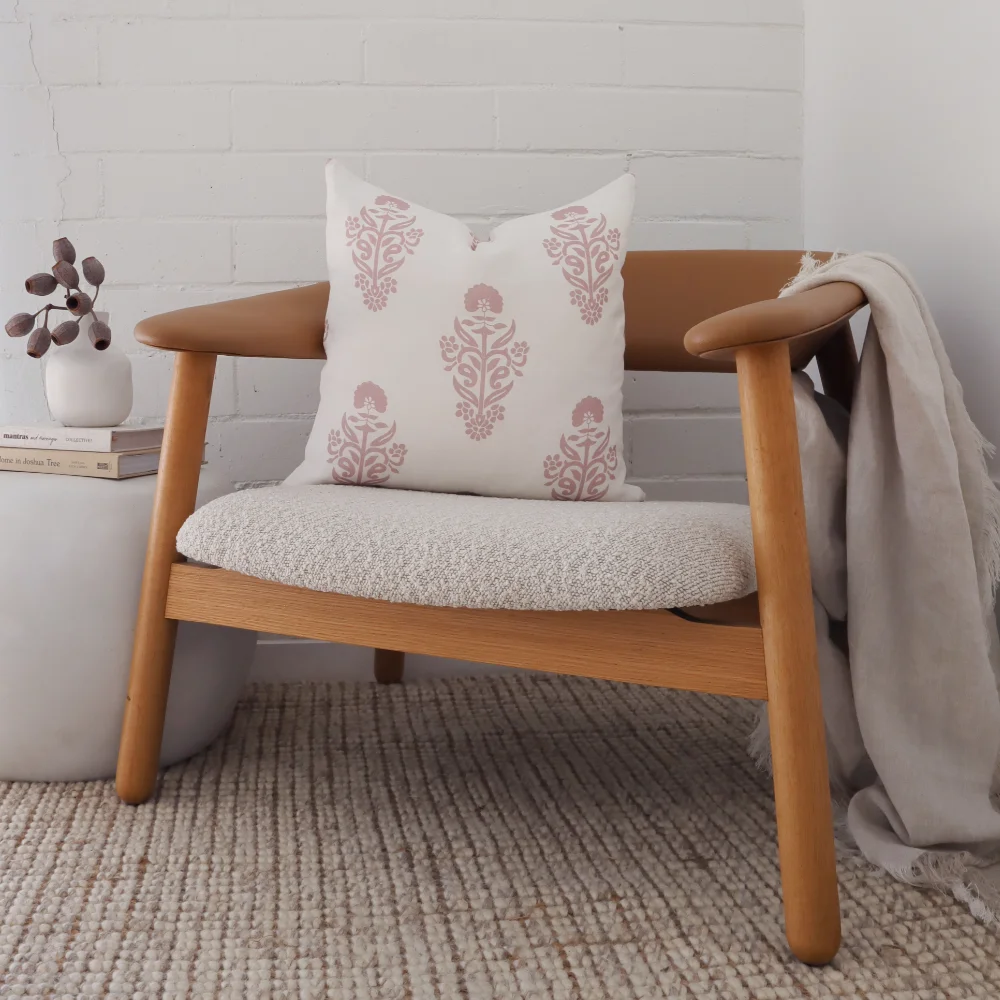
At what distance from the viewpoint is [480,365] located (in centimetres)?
116

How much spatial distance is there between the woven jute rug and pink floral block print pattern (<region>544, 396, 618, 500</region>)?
360mm

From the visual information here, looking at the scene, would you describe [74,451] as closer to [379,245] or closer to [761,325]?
[379,245]

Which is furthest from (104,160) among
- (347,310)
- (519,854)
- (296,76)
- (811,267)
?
(519,854)

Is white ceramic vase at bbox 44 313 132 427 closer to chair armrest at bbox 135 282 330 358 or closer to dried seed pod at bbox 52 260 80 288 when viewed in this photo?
dried seed pod at bbox 52 260 80 288

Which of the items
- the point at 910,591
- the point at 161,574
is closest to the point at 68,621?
the point at 161,574

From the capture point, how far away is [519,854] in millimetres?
1024

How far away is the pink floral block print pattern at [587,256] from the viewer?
1.18 metres

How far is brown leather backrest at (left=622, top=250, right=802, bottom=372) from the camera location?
130 centimetres

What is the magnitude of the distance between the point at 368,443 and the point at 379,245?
246 millimetres

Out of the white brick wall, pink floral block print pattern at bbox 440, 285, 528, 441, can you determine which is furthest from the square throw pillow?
the white brick wall

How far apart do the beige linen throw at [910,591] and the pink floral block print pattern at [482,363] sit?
13.1 inches

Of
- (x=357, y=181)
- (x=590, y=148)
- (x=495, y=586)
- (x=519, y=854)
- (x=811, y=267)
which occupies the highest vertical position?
(x=590, y=148)

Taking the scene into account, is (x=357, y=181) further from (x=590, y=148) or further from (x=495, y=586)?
(x=495, y=586)

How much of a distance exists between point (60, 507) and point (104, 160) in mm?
706
